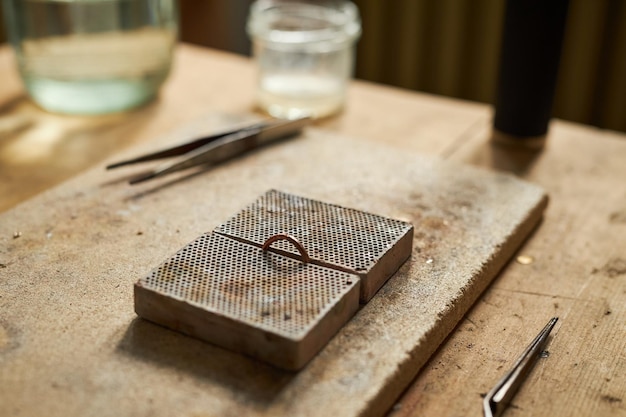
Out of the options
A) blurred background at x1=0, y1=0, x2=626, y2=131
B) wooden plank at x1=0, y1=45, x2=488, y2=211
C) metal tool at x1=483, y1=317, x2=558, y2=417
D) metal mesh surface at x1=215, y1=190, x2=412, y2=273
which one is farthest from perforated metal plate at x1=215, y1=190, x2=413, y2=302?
blurred background at x1=0, y1=0, x2=626, y2=131

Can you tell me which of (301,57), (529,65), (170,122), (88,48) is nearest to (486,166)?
(529,65)

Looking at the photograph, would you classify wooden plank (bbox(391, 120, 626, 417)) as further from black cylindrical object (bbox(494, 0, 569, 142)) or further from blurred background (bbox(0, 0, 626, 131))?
blurred background (bbox(0, 0, 626, 131))

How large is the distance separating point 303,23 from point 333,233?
1.75 feet

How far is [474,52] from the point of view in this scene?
183 centimetres

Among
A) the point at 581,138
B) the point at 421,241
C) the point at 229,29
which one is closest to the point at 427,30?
the point at 229,29

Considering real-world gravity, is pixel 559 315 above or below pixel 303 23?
below

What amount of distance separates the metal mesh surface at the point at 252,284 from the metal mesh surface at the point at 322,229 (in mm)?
20

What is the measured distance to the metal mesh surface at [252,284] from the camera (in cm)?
58

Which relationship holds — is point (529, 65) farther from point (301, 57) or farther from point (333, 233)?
point (333, 233)

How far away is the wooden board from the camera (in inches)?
22.0

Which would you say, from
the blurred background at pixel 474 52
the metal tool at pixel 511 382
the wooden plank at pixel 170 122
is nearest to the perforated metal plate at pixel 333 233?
the metal tool at pixel 511 382

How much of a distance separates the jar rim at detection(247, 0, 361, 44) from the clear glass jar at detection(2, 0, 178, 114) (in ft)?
0.40

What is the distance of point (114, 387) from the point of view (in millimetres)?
561

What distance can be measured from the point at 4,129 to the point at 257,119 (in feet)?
1.12
